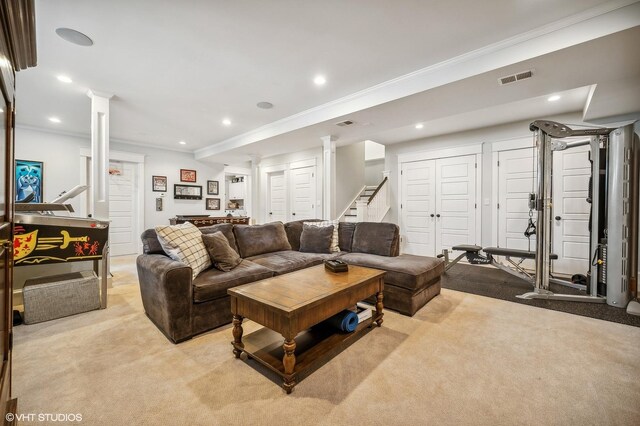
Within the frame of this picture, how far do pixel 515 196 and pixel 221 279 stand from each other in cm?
501

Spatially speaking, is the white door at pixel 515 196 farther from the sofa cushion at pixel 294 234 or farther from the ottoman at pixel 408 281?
the sofa cushion at pixel 294 234

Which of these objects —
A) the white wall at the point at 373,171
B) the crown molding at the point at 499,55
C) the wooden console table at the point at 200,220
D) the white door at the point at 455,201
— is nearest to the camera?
the crown molding at the point at 499,55

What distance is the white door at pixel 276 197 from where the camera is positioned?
286 inches

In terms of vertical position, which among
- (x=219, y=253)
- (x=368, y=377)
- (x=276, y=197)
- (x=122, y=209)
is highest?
(x=276, y=197)

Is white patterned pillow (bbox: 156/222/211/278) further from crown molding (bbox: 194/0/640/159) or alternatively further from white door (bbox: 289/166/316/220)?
white door (bbox: 289/166/316/220)

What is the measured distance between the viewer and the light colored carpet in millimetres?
1391

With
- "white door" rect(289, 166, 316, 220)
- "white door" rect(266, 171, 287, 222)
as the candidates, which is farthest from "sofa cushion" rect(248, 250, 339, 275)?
"white door" rect(266, 171, 287, 222)

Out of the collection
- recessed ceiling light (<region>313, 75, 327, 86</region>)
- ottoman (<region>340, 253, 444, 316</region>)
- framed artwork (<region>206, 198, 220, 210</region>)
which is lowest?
ottoman (<region>340, 253, 444, 316</region>)

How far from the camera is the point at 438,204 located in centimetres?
556

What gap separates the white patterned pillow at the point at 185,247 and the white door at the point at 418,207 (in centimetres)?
458

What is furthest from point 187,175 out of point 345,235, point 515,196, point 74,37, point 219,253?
point 515,196

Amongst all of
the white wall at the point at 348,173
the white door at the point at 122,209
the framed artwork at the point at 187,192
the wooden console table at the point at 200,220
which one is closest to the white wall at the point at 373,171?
the white wall at the point at 348,173

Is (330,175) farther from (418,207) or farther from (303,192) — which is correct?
(418,207)

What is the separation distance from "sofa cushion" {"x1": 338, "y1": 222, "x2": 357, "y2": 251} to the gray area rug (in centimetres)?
142
